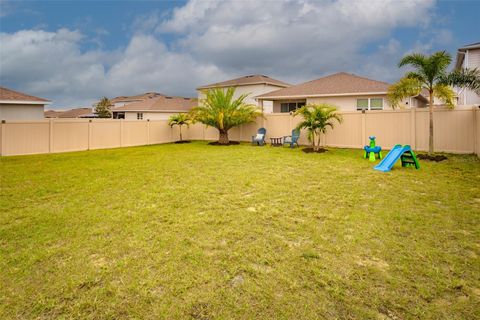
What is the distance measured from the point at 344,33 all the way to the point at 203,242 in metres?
21.5

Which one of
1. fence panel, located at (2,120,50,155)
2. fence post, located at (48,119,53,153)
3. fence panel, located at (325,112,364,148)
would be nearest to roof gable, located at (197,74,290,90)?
fence panel, located at (325,112,364,148)

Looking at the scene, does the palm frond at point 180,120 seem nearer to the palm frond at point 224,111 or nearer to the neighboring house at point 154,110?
the palm frond at point 224,111

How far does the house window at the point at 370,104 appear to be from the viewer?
19.5 meters

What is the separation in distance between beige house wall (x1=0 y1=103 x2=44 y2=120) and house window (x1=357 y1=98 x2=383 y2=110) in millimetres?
22005

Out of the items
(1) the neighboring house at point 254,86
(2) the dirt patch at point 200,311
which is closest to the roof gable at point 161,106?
(1) the neighboring house at point 254,86

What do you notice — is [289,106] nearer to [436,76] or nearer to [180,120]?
[180,120]

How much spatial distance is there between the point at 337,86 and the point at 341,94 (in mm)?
1602

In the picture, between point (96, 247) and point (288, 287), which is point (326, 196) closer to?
point (288, 287)

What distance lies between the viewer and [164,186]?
7898 millimetres

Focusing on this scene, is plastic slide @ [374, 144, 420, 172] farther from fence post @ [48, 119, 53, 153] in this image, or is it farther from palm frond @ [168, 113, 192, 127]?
fence post @ [48, 119, 53, 153]

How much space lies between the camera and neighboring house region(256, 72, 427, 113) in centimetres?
1947

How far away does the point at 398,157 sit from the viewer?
10.1 m

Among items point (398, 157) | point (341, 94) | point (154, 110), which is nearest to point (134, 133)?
point (341, 94)

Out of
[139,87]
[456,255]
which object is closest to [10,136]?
[456,255]
